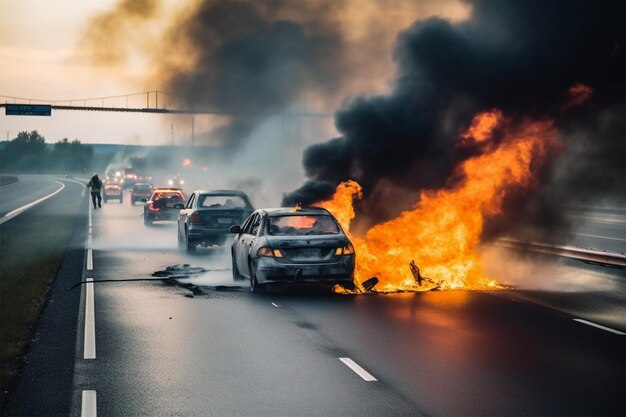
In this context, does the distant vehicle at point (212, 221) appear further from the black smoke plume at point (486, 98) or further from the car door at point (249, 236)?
the car door at point (249, 236)

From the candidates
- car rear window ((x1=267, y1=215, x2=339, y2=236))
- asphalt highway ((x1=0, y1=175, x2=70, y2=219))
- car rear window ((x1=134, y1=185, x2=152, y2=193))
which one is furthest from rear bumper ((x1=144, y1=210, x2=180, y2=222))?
car rear window ((x1=134, y1=185, x2=152, y2=193))

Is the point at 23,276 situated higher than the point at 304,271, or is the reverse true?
the point at 304,271

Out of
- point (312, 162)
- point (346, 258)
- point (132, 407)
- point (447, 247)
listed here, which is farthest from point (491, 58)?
point (132, 407)

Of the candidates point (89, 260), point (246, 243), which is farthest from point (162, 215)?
point (246, 243)

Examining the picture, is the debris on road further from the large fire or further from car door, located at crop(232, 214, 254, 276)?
the large fire

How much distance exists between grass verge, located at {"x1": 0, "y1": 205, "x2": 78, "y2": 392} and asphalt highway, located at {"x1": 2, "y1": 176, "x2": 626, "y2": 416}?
640mm

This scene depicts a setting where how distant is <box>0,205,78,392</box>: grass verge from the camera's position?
11419 millimetres

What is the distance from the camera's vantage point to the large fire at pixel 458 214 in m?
17.6

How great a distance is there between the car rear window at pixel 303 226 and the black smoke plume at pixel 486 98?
10.7 feet

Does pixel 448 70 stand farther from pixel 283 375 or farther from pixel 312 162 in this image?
pixel 283 375

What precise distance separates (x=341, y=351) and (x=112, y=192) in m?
58.1

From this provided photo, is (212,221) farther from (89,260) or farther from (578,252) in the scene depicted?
(578,252)

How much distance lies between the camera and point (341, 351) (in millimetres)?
10859

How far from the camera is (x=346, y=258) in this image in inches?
632
